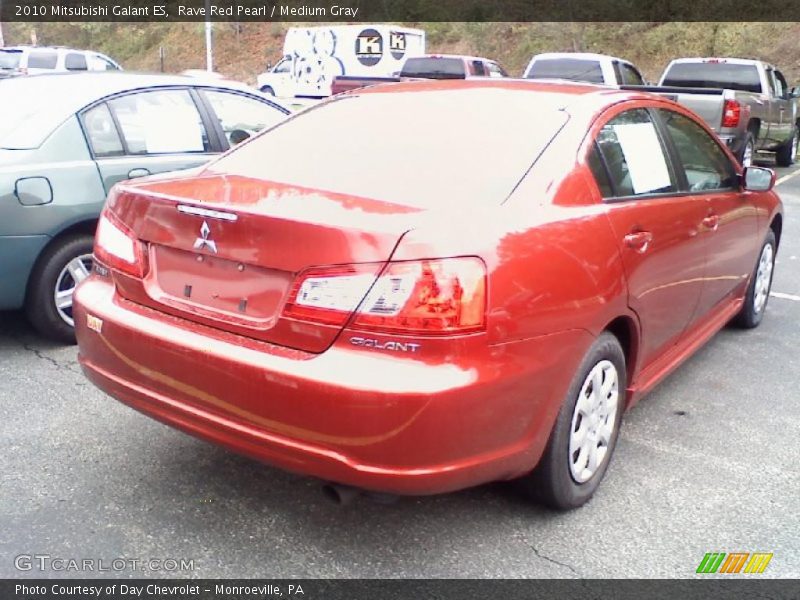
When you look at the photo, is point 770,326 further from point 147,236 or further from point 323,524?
point 147,236

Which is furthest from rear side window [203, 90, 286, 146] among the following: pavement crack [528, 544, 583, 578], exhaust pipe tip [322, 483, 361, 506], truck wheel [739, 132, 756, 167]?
truck wheel [739, 132, 756, 167]

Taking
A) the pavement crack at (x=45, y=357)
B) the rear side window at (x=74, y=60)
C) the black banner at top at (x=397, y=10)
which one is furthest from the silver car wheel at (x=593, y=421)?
the black banner at top at (x=397, y=10)

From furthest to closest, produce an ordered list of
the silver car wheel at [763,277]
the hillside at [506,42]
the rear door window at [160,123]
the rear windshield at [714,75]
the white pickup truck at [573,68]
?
the hillside at [506,42], the rear windshield at [714,75], the white pickup truck at [573,68], the silver car wheel at [763,277], the rear door window at [160,123]

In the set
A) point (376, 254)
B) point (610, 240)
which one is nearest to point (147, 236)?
point (376, 254)

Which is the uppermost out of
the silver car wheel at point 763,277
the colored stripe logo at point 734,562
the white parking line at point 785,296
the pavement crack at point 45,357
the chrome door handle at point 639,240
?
the chrome door handle at point 639,240

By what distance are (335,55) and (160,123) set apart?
2374cm

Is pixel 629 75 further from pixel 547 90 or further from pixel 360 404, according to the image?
pixel 360 404

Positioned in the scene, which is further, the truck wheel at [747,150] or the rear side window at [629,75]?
the rear side window at [629,75]

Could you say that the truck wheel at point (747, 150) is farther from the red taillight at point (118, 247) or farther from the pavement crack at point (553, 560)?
the red taillight at point (118, 247)

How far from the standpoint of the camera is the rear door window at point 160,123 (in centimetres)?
516

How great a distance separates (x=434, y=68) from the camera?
17.6 meters

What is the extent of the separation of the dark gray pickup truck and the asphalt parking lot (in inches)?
335

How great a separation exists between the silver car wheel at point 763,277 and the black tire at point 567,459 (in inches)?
99.6

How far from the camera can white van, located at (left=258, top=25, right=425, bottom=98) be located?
2672 cm
